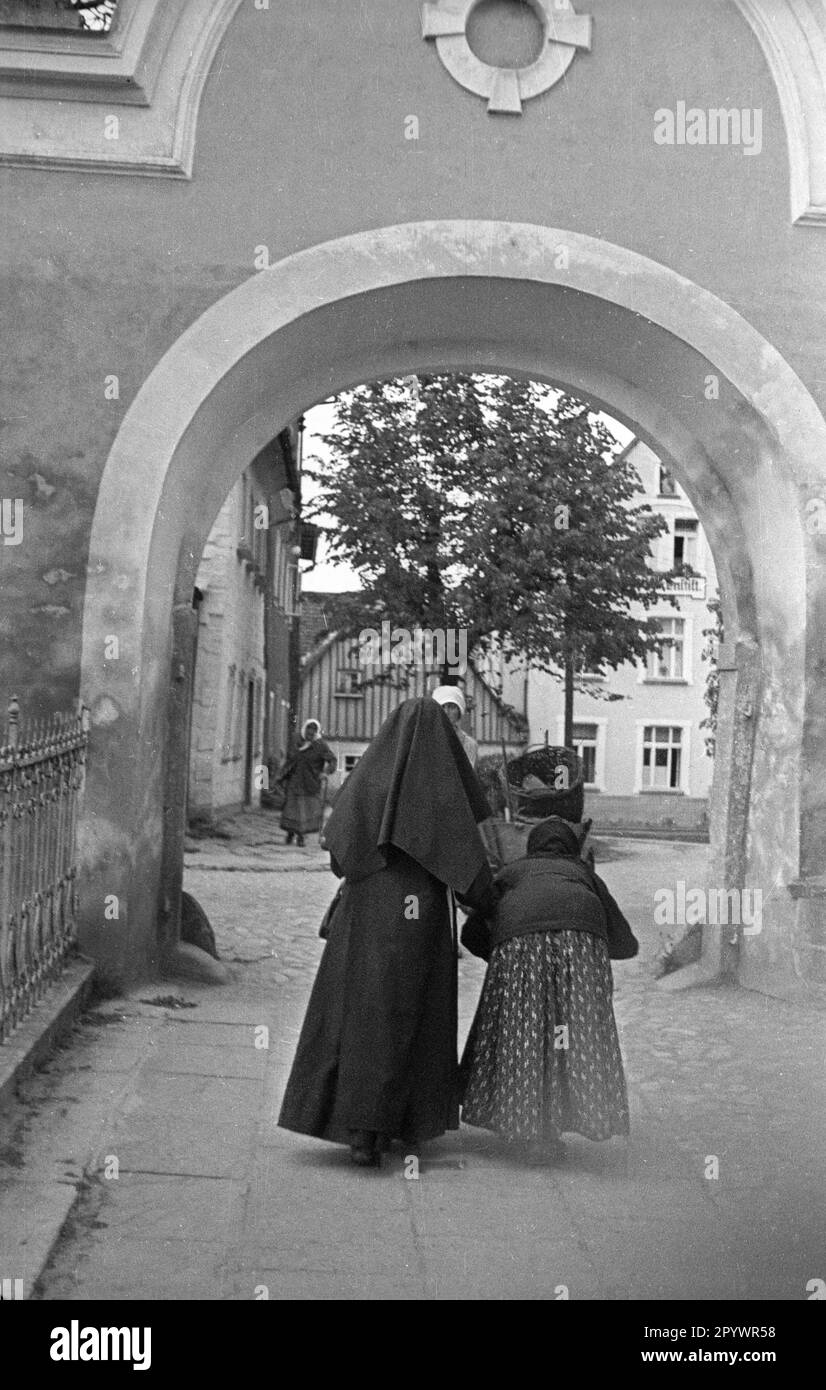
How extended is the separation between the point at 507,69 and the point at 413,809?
5.55 metres

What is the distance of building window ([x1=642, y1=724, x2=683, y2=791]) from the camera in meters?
47.9

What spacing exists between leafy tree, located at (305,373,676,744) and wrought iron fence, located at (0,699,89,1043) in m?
13.8

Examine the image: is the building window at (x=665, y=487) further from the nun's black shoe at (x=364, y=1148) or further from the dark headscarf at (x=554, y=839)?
the nun's black shoe at (x=364, y=1148)

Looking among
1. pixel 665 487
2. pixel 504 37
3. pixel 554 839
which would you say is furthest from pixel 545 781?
pixel 665 487

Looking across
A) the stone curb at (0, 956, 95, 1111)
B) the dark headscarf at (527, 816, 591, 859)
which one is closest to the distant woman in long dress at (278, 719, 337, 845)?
the stone curb at (0, 956, 95, 1111)

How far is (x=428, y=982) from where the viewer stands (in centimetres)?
613

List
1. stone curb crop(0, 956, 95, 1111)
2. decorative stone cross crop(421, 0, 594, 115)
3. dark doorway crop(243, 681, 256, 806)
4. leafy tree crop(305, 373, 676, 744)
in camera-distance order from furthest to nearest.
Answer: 1. dark doorway crop(243, 681, 256, 806)
2. leafy tree crop(305, 373, 676, 744)
3. decorative stone cross crop(421, 0, 594, 115)
4. stone curb crop(0, 956, 95, 1111)

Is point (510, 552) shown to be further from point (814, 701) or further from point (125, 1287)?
point (125, 1287)

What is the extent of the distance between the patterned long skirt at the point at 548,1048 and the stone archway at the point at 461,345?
357cm

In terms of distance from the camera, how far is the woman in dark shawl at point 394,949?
5.97 metres

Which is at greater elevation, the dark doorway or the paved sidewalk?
the dark doorway

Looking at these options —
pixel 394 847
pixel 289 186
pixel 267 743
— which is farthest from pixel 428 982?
pixel 267 743

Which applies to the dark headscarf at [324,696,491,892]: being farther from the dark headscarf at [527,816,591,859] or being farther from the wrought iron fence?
the wrought iron fence

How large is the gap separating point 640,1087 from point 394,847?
7.14 feet
